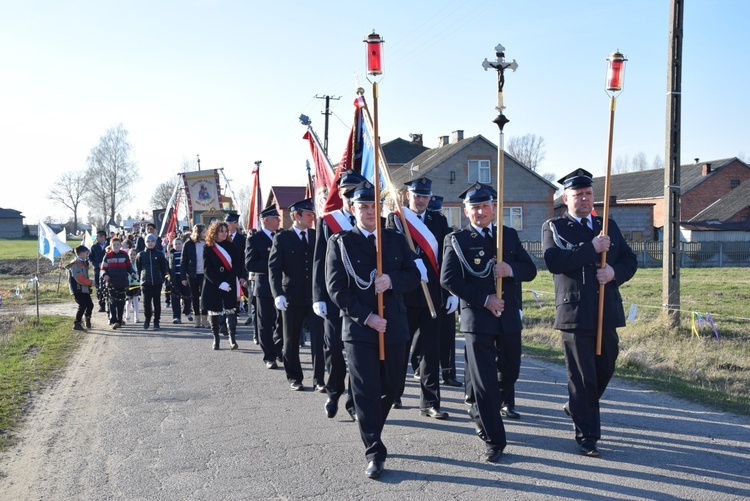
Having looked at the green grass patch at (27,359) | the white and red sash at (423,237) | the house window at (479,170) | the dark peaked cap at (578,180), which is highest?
the house window at (479,170)

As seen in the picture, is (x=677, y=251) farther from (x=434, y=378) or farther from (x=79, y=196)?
(x=79, y=196)

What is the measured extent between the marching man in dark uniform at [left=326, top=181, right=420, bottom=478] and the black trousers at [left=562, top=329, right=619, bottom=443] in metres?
1.34

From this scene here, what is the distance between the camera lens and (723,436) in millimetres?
6047

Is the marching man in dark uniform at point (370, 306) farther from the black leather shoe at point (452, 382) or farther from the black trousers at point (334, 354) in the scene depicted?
the black leather shoe at point (452, 382)

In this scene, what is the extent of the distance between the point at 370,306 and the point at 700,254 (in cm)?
3748

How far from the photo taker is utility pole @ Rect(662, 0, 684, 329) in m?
11.5

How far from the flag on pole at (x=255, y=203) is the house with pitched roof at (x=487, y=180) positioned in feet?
93.7

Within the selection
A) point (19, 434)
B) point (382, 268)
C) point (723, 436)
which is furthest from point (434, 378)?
point (19, 434)

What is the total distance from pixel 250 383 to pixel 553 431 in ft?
12.8

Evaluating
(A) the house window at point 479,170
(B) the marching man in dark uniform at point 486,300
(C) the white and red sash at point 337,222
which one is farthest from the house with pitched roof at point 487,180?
(B) the marching man in dark uniform at point 486,300

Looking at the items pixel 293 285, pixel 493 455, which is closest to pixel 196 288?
pixel 293 285

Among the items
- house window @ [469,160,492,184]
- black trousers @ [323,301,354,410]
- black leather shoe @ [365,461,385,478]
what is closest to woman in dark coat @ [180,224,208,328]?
black trousers @ [323,301,354,410]

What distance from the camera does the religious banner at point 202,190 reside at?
25.8 m

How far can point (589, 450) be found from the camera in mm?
5559
